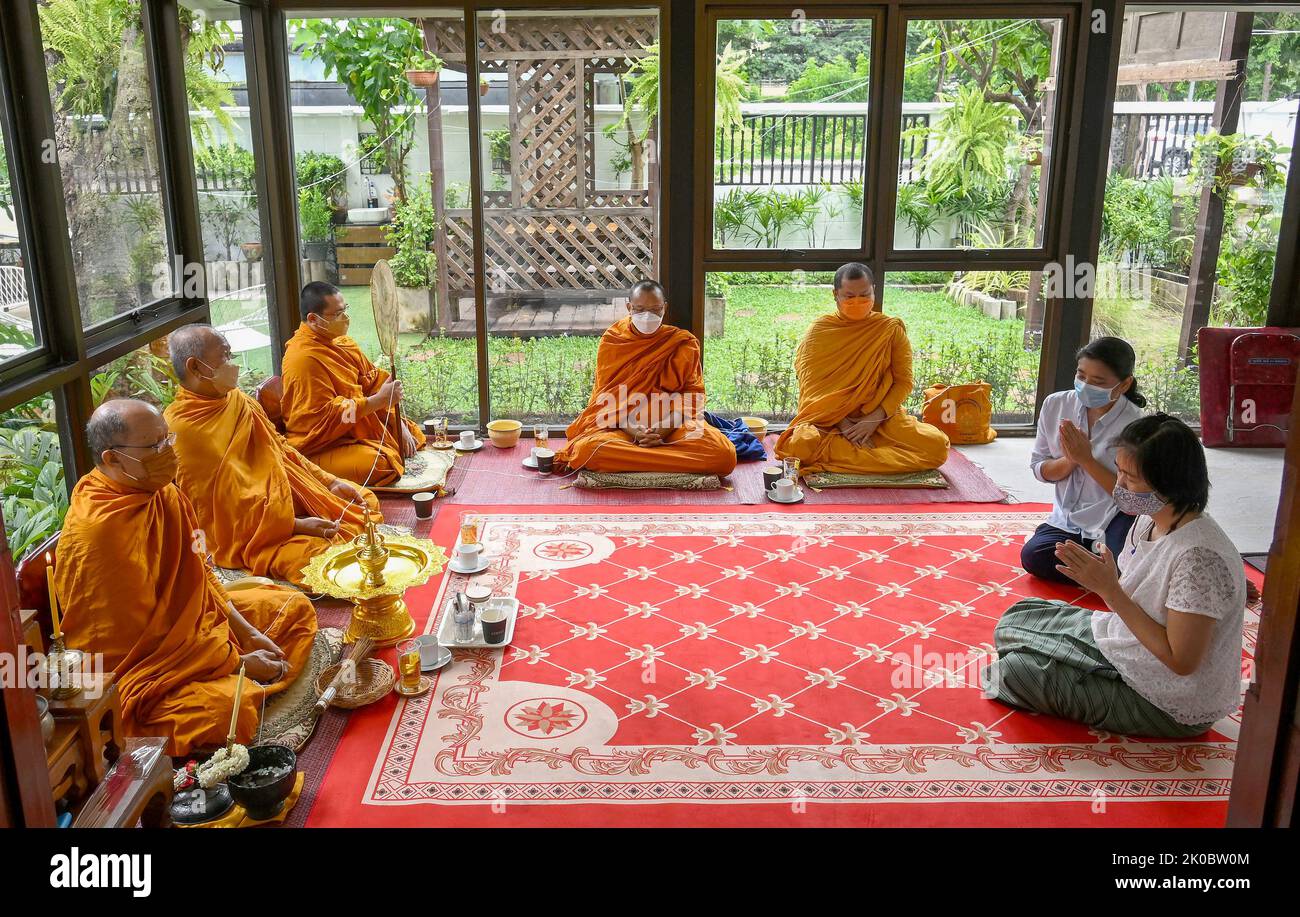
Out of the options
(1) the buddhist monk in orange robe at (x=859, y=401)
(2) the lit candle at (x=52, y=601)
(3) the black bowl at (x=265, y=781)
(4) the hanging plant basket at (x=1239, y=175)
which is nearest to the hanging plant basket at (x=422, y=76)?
(1) the buddhist monk in orange robe at (x=859, y=401)

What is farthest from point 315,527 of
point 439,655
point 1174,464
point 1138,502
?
point 1174,464

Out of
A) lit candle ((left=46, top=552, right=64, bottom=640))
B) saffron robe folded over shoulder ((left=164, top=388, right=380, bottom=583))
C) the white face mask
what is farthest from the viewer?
the white face mask

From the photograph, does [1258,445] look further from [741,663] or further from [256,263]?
[256,263]

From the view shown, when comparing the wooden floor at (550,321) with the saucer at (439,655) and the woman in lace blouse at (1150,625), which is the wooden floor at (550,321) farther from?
the woman in lace blouse at (1150,625)

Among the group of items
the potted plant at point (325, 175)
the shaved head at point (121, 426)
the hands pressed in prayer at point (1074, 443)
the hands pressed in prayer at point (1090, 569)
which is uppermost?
the potted plant at point (325, 175)

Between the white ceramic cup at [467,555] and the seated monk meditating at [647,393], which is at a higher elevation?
the seated monk meditating at [647,393]

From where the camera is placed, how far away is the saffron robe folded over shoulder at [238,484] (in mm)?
5984

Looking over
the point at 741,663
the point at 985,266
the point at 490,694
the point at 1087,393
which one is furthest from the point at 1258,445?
the point at 490,694

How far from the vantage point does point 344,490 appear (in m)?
6.92

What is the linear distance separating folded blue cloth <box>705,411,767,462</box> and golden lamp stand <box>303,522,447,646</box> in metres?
3.60

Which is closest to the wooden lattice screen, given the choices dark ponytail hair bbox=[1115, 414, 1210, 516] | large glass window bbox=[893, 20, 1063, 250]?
large glass window bbox=[893, 20, 1063, 250]

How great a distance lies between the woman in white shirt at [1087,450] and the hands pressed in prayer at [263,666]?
3952mm

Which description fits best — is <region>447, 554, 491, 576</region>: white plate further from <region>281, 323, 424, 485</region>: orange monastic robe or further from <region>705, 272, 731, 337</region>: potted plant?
<region>705, 272, 731, 337</region>: potted plant

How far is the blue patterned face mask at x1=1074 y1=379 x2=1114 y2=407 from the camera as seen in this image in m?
5.84
